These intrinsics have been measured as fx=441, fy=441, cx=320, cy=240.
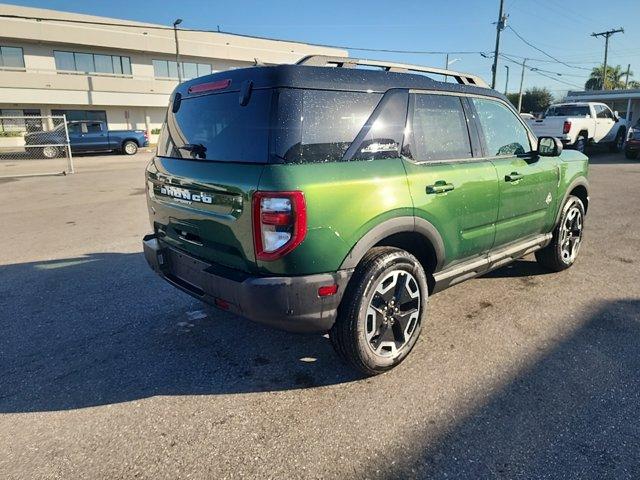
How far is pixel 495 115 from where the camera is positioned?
3916 millimetres

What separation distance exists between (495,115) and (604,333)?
2013 millimetres

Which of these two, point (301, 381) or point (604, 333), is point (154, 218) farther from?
point (604, 333)

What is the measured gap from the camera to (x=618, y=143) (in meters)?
19.8

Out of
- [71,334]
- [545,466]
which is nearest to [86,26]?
[71,334]

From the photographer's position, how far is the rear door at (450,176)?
3066 millimetres

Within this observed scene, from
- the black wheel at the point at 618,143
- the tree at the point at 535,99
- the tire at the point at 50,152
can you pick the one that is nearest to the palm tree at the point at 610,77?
the tree at the point at 535,99

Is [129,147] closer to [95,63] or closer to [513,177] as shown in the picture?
[95,63]

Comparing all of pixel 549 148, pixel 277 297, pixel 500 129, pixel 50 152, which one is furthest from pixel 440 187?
pixel 50 152

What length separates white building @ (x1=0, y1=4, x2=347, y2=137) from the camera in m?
31.4

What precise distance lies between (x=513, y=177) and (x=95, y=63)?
129 feet

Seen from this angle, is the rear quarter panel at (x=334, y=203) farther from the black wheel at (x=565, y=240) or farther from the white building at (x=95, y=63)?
the white building at (x=95, y=63)

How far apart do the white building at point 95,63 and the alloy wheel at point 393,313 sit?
34.6 meters

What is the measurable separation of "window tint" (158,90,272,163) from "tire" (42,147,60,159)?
76.2 feet

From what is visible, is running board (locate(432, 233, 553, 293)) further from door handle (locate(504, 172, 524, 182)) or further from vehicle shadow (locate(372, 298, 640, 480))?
vehicle shadow (locate(372, 298, 640, 480))
